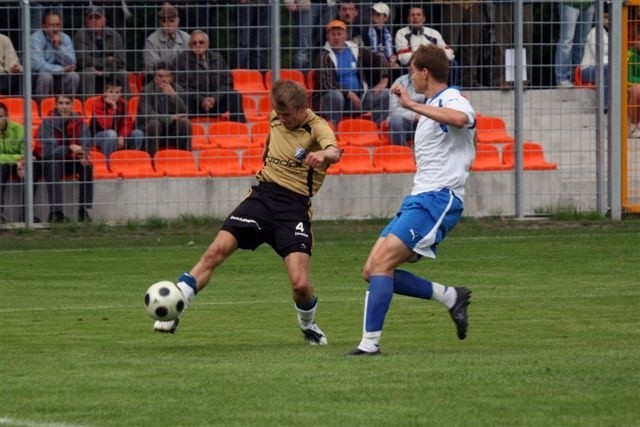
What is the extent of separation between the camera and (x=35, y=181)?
741 inches

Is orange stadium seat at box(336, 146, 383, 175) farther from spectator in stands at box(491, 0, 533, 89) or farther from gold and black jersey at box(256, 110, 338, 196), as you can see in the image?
gold and black jersey at box(256, 110, 338, 196)

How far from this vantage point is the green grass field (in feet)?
25.3

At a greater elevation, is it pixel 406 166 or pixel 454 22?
pixel 454 22

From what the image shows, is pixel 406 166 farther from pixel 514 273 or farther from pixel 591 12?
pixel 514 273

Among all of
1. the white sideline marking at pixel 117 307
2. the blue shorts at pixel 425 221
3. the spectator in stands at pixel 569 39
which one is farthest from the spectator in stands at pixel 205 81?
the blue shorts at pixel 425 221

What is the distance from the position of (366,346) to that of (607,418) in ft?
8.07

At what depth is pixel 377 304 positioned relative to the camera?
963cm

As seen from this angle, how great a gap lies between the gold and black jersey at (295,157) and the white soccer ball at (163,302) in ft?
3.74

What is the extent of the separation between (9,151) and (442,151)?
991cm

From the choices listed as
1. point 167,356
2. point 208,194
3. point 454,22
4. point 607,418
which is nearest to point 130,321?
point 167,356

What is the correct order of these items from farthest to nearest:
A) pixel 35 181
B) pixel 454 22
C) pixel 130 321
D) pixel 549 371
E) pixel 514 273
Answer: pixel 454 22
pixel 35 181
pixel 514 273
pixel 130 321
pixel 549 371

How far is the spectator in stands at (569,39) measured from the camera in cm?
2039

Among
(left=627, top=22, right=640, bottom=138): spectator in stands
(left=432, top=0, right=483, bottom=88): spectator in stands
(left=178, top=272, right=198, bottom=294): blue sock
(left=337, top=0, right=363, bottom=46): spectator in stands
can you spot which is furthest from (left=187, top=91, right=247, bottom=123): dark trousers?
(left=178, top=272, right=198, bottom=294): blue sock

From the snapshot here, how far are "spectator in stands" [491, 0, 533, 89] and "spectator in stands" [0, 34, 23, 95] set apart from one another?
596 cm
